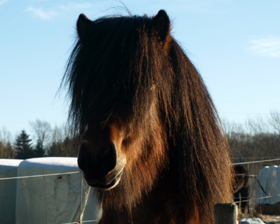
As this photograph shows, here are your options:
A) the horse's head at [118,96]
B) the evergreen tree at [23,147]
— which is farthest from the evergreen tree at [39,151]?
the horse's head at [118,96]

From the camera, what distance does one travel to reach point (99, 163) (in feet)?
4.09

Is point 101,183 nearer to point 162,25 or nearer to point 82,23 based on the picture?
point 162,25

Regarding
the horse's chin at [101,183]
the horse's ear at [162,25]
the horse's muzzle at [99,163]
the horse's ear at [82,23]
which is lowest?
the horse's chin at [101,183]

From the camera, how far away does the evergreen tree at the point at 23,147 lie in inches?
1505

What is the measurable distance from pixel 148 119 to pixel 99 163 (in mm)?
377

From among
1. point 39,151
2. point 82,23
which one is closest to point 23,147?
point 39,151

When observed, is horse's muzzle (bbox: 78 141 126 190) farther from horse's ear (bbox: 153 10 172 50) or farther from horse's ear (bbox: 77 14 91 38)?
horse's ear (bbox: 77 14 91 38)

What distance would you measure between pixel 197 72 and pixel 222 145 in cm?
47

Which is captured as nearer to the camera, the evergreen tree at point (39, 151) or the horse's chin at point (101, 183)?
the horse's chin at point (101, 183)

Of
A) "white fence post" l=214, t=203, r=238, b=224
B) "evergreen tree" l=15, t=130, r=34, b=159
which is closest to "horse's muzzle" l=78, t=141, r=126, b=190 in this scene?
"white fence post" l=214, t=203, r=238, b=224

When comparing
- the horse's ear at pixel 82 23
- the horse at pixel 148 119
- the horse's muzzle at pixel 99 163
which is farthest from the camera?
the horse's ear at pixel 82 23

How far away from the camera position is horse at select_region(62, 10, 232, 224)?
1.43 metres

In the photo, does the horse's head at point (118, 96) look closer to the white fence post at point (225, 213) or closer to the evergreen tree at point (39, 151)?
the white fence post at point (225, 213)

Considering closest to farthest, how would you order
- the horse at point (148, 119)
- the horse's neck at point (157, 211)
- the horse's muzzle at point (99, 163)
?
the horse's muzzle at point (99, 163) < the horse at point (148, 119) < the horse's neck at point (157, 211)
